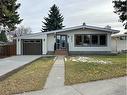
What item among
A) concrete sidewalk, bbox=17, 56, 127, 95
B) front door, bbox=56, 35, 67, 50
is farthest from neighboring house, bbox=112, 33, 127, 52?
concrete sidewalk, bbox=17, 56, 127, 95

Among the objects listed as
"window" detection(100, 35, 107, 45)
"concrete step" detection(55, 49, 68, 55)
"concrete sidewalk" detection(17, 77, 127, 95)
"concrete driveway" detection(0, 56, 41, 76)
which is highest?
"window" detection(100, 35, 107, 45)

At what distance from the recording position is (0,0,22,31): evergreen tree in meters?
29.1

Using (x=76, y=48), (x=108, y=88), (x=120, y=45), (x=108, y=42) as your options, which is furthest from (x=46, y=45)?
(x=108, y=88)

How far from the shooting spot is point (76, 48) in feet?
119

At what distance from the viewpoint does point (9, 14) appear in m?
29.4

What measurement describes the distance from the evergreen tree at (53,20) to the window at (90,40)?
20162 millimetres

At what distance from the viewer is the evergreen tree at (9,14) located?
29080mm

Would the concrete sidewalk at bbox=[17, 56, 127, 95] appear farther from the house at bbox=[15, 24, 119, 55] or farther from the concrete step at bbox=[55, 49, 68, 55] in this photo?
the house at bbox=[15, 24, 119, 55]

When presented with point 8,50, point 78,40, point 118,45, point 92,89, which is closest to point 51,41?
point 78,40

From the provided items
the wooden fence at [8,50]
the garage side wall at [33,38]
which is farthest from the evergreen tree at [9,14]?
the wooden fence at [8,50]

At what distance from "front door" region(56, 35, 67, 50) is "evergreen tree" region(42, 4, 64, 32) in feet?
64.5

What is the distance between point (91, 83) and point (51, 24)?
45.8 m

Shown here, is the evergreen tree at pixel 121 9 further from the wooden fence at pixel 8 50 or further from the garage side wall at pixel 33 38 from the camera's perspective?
the wooden fence at pixel 8 50

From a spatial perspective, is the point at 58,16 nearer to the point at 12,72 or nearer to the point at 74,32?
the point at 74,32
